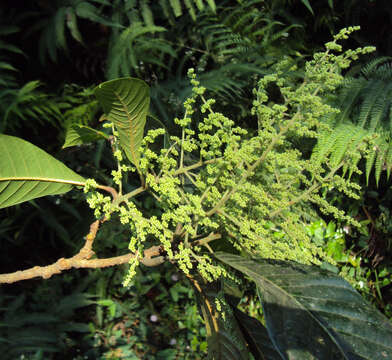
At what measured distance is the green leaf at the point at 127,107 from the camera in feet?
2.12

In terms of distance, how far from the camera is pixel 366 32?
2.28 meters

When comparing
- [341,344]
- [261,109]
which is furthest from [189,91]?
[341,344]

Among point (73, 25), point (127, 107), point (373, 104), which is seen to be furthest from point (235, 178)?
point (73, 25)

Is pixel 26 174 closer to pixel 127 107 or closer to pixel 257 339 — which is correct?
pixel 127 107

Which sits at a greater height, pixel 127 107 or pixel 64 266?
pixel 127 107

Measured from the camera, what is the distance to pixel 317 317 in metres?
0.57

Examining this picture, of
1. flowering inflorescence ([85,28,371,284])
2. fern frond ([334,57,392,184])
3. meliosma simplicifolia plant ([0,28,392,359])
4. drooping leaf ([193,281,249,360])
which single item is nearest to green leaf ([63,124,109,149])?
meliosma simplicifolia plant ([0,28,392,359])

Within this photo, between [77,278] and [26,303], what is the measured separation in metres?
0.33

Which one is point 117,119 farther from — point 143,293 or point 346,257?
point 346,257

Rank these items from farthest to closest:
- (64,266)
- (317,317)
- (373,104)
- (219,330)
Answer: (373,104) → (219,330) → (64,266) → (317,317)

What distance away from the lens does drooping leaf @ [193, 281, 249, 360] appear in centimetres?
77

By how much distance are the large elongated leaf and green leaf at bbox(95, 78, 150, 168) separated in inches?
13.5

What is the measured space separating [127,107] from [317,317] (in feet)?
1.62

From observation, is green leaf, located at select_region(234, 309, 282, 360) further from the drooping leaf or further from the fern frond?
the fern frond
